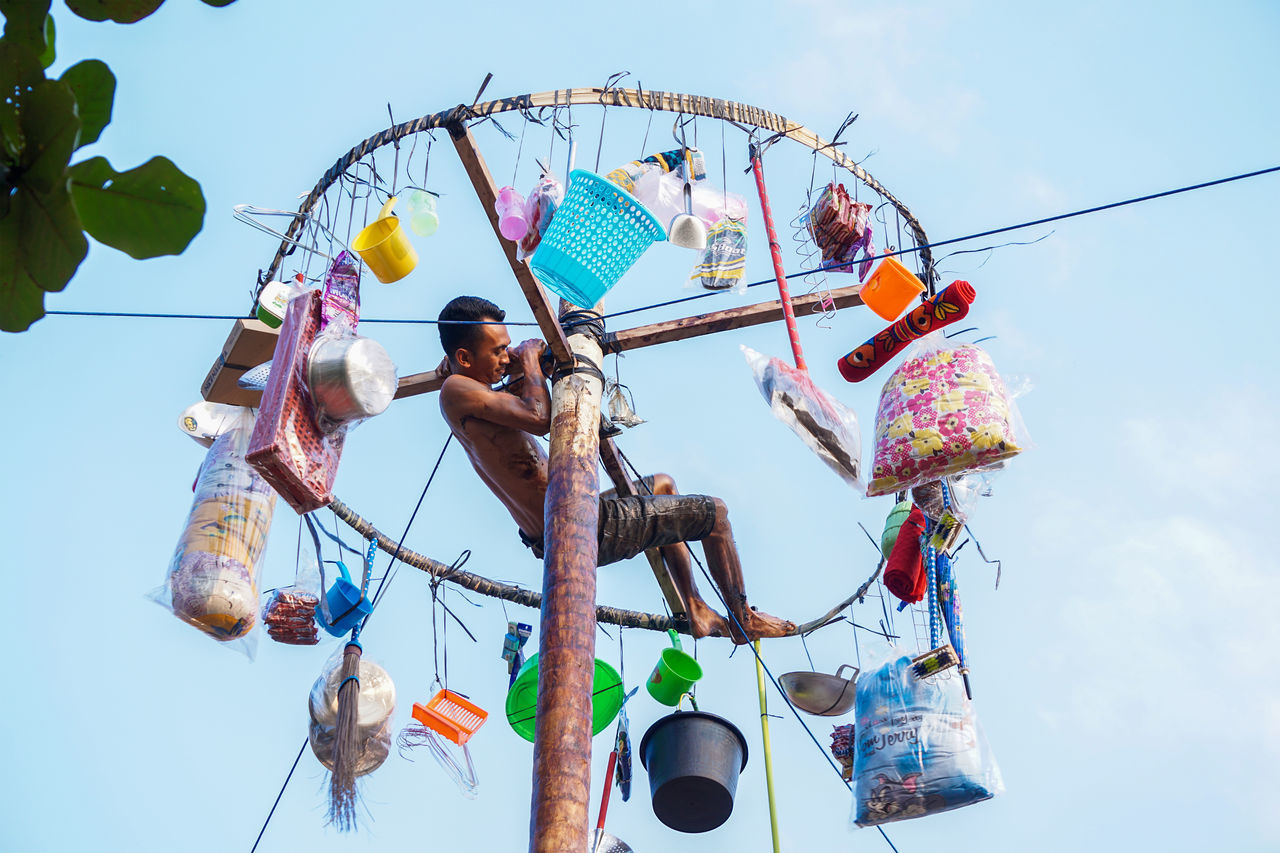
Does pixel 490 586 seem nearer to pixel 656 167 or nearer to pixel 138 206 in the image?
pixel 656 167

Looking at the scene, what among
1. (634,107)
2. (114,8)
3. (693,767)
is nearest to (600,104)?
(634,107)

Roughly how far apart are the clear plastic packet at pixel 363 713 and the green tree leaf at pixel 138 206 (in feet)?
13.2

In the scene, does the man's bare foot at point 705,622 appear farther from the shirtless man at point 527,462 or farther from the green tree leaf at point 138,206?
the green tree leaf at point 138,206

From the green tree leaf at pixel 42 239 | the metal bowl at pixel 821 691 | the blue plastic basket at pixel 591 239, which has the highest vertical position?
the blue plastic basket at pixel 591 239

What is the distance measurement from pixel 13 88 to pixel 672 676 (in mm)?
4159

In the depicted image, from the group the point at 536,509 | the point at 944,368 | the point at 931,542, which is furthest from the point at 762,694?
the point at 944,368

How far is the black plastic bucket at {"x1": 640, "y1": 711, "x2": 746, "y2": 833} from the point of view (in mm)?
4527

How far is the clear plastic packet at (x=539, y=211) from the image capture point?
160 inches

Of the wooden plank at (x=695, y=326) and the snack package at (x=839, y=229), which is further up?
the snack package at (x=839, y=229)

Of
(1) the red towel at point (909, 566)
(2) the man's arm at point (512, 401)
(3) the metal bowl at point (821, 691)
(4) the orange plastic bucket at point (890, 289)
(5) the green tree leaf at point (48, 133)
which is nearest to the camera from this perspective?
(5) the green tree leaf at point (48, 133)

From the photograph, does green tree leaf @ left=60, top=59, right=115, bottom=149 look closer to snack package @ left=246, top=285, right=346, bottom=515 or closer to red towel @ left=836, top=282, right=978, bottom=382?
snack package @ left=246, top=285, right=346, bottom=515

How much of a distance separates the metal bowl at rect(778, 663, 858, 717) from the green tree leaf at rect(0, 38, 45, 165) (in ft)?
15.8

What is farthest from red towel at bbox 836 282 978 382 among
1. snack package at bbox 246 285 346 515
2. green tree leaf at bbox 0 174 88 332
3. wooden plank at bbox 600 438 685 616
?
green tree leaf at bbox 0 174 88 332

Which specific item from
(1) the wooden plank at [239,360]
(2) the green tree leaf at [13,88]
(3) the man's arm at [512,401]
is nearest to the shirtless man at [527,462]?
(3) the man's arm at [512,401]
